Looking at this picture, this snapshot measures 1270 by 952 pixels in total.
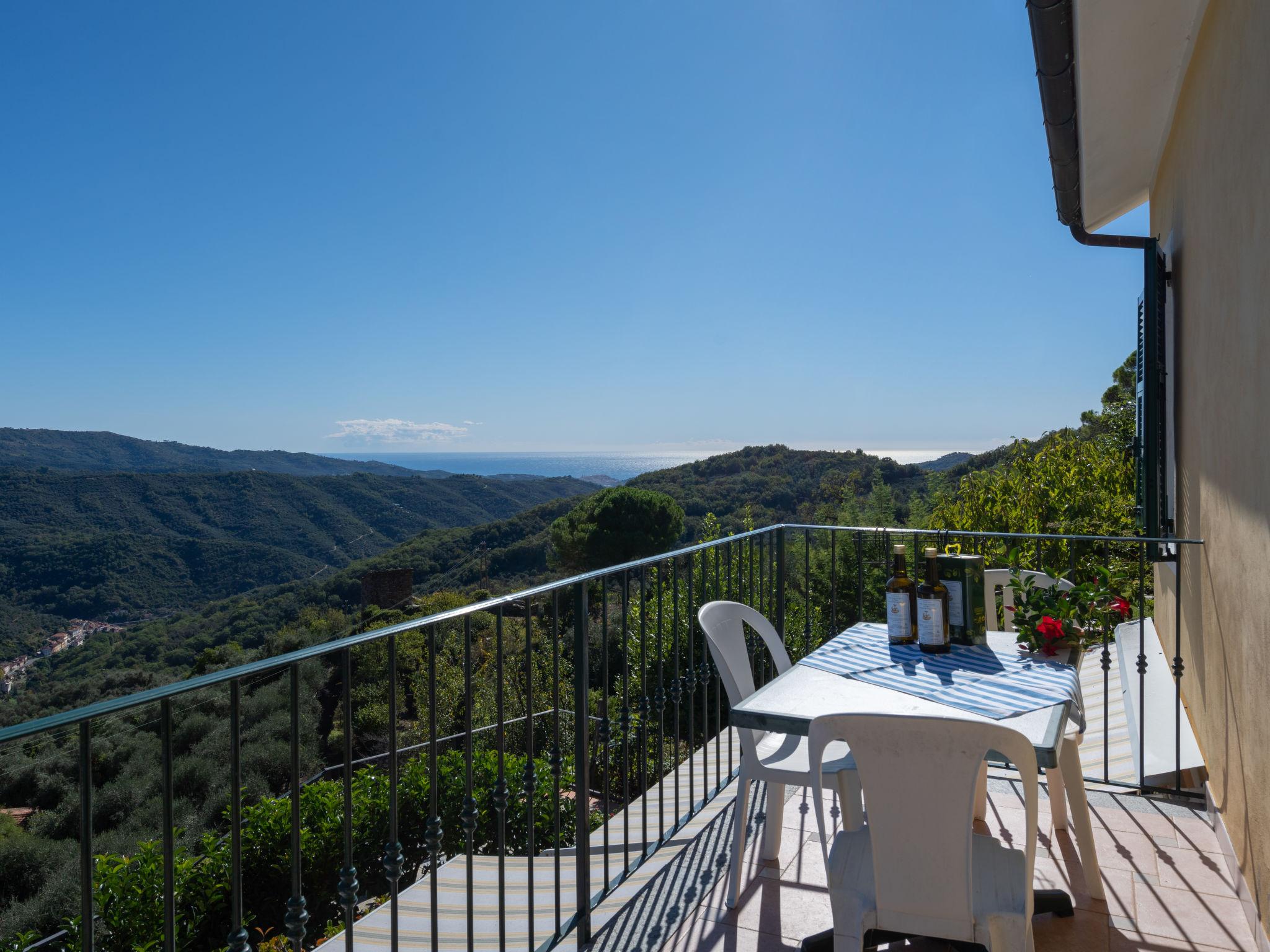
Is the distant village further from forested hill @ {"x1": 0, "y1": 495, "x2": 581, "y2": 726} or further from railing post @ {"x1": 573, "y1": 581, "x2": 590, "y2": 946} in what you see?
railing post @ {"x1": 573, "y1": 581, "x2": 590, "y2": 946}

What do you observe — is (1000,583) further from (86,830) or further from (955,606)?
(86,830)

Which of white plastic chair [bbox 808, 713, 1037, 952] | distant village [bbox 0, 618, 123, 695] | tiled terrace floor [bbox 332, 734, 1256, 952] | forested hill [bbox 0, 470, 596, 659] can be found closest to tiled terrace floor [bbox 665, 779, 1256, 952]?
tiled terrace floor [bbox 332, 734, 1256, 952]

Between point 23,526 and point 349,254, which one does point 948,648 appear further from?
point 23,526

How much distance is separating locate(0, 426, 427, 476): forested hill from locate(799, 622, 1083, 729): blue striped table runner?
46.6 metres

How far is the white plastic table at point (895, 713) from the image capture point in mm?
1613

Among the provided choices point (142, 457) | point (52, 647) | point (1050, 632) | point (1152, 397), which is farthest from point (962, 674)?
point (142, 457)

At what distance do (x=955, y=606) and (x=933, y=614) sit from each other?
0.16 m

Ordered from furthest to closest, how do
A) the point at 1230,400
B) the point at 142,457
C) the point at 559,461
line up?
the point at 559,461
the point at 142,457
the point at 1230,400

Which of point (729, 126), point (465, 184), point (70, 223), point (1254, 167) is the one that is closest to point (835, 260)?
point (729, 126)

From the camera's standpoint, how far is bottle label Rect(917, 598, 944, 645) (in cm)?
223

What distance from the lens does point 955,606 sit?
2.34 metres

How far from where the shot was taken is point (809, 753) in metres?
1.48

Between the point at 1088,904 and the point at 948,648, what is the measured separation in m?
0.82

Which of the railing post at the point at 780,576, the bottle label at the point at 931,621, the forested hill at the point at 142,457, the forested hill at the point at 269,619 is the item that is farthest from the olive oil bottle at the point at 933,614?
the forested hill at the point at 142,457
